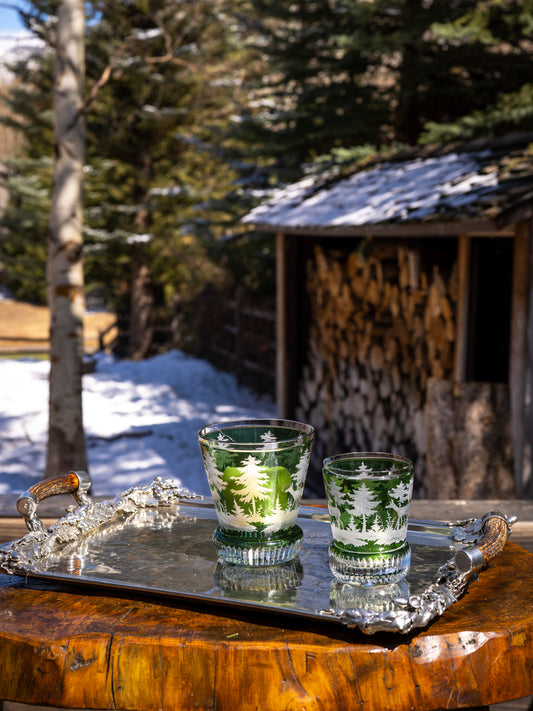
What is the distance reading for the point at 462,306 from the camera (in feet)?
14.0

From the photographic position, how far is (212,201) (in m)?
9.64

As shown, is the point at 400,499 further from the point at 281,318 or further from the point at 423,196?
the point at 281,318

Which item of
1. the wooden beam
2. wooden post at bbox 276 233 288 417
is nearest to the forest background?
wooden post at bbox 276 233 288 417

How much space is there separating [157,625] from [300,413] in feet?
19.4

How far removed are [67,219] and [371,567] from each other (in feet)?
12.5

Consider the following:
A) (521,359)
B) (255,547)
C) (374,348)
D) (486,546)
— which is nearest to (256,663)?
(255,547)

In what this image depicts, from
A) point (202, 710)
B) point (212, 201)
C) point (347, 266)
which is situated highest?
point (212, 201)

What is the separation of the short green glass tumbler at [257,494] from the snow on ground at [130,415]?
404cm

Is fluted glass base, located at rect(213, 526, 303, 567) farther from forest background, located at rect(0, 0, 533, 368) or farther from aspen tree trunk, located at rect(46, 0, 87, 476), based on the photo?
forest background, located at rect(0, 0, 533, 368)

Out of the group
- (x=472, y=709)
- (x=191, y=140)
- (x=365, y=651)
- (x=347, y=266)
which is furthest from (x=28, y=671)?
(x=191, y=140)

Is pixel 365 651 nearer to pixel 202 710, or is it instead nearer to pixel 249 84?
pixel 202 710

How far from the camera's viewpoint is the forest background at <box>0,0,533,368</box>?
7.84 metres

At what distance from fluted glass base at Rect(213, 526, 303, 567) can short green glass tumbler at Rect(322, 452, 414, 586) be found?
9 cm

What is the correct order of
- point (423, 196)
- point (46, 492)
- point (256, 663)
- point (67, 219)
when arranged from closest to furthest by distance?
point (256, 663) → point (46, 492) → point (423, 196) → point (67, 219)
